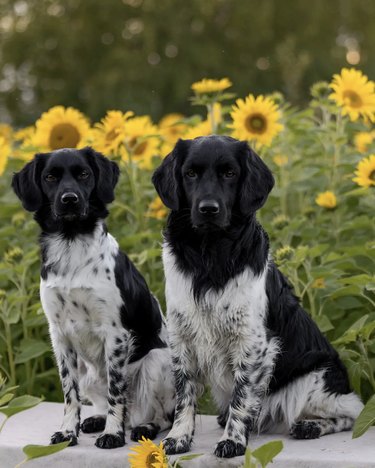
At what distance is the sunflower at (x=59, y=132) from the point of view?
607 centimetres

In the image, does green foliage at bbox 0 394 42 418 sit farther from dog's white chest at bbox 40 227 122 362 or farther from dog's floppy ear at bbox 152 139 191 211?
dog's floppy ear at bbox 152 139 191 211

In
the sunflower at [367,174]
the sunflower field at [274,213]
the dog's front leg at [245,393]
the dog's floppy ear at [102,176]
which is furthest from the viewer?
the sunflower at [367,174]

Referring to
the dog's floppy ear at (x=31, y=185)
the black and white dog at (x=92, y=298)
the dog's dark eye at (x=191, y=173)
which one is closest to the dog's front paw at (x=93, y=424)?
the black and white dog at (x=92, y=298)

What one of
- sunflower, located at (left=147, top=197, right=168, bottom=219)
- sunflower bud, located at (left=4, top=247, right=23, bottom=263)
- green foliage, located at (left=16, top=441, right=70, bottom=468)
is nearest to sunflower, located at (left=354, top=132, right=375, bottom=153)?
sunflower, located at (left=147, top=197, right=168, bottom=219)

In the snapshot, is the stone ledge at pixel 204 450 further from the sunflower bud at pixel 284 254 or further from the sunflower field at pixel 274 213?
the sunflower bud at pixel 284 254

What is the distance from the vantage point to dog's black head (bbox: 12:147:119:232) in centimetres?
427

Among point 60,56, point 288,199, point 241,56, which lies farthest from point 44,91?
point 288,199

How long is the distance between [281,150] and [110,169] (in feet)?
8.15

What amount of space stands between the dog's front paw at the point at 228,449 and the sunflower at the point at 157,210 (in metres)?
2.20

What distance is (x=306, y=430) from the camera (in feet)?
14.3

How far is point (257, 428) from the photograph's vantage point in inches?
175

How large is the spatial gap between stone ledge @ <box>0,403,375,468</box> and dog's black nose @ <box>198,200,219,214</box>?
43.1 inches

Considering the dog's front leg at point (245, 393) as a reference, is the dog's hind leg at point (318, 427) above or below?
below

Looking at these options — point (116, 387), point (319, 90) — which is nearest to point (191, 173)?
point (116, 387)
